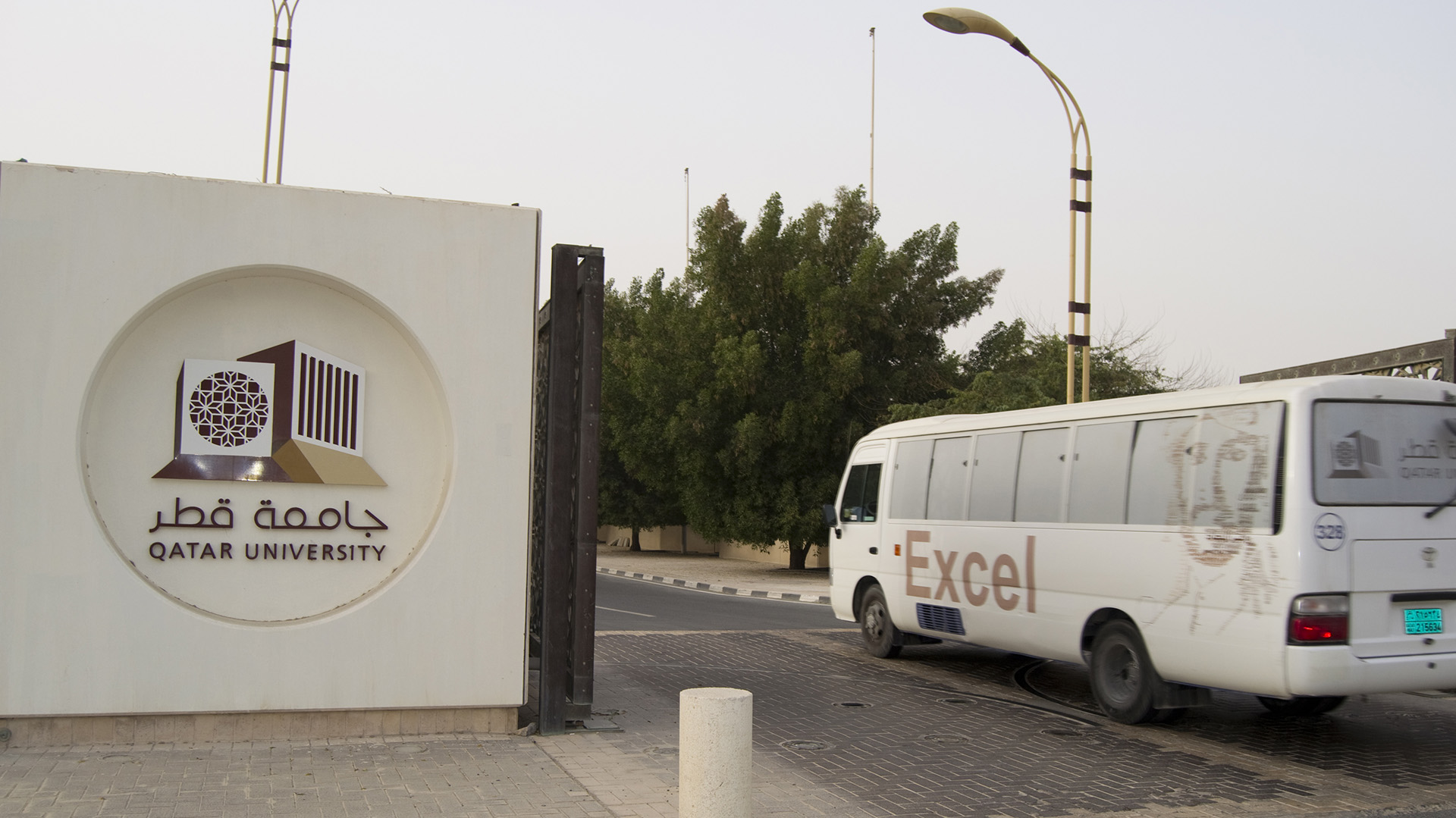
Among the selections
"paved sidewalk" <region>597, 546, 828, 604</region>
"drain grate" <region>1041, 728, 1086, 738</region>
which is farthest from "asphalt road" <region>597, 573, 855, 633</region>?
"drain grate" <region>1041, 728, 1086, 738</region>

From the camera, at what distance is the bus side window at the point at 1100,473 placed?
902 centimetres

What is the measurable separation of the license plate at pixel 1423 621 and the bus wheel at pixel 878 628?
5.44 meters

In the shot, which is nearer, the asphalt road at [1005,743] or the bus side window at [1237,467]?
the asphalt road at [1005,743]

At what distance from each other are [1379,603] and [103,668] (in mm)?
8036

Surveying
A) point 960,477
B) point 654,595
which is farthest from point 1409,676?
point 654,595

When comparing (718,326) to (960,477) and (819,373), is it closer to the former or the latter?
(819,373)

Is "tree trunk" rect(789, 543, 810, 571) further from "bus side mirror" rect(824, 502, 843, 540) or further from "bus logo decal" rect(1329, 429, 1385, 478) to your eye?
"bus logo decal" rect(1329, 429, 1385, 478)

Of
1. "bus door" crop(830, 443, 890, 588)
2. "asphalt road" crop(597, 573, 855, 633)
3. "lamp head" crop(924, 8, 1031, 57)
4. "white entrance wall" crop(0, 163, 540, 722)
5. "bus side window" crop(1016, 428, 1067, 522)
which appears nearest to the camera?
"white entrance wall" crop(0, 163, 540, 722)

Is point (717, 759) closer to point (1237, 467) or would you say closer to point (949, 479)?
point (1237, 467)

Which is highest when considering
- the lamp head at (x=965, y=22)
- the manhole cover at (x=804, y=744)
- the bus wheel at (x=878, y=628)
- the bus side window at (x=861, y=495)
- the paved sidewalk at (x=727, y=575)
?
the lamp head at (x=965, y=22)

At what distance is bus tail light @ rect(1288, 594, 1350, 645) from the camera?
7254mm

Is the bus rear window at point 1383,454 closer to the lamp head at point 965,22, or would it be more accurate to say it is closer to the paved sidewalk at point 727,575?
the lamp head at point 965,22

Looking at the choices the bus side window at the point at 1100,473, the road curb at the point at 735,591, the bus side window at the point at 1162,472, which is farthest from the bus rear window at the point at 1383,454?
the road curb at the point at 735,591

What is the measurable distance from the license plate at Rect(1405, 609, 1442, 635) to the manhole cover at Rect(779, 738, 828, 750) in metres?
3.87
